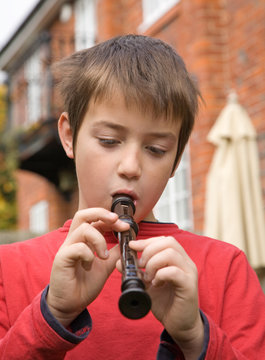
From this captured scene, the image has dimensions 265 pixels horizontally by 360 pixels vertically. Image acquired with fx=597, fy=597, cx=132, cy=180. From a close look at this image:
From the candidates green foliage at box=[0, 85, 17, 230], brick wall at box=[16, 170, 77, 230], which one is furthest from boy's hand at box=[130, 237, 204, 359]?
green foliage at box=[0, 85, 17, 230]

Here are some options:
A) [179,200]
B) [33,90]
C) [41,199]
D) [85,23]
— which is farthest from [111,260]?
[33,90]

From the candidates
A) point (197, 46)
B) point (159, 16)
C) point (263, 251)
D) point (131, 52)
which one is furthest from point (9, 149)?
point (131, 52)

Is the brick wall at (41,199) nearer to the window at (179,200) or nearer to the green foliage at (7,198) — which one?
the green foliage at (7,198)

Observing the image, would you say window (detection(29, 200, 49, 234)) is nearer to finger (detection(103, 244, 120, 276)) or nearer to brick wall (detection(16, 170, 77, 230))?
brick wall (detection(16, 170, 77, 230))

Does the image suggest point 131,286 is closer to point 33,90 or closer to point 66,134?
point 66,134

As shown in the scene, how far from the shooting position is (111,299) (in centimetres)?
150

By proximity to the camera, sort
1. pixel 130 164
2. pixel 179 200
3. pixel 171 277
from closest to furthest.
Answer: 1. pixel 171 277
2. pixel 130 164
3. pixel 179 200

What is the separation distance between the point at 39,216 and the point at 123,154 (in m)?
11.2

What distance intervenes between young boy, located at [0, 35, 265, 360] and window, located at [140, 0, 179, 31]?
6322 millimetres

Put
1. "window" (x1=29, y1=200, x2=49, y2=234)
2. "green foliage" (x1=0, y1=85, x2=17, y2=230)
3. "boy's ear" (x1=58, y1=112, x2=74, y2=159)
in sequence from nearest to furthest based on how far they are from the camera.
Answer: "boy's ear" (x1=58, y1=112, x2=74, y2=159)
"window" (x1=29, y1=200, x2=49, y2=234)
"green foliage" (x1=0, y1=85, x2=17, y2=230)

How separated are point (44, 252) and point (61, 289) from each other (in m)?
0.36

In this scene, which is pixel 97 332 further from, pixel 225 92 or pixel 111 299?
pixel 225 92

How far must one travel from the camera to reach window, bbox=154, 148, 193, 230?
761 centimetres

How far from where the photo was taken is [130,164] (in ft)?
4.64
